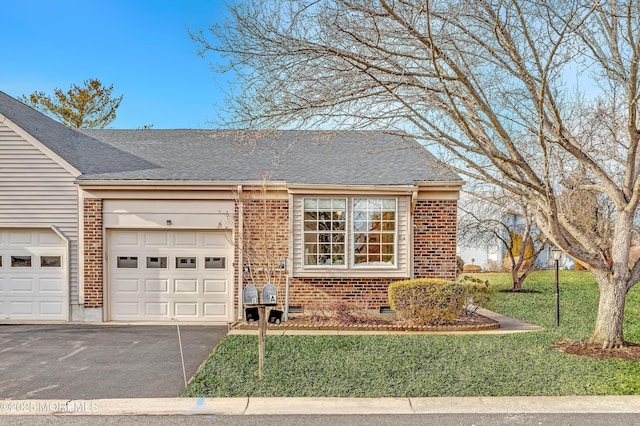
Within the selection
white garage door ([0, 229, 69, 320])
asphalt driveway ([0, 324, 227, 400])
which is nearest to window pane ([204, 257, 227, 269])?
asphalt driveway ([0, 324, 227, 400])

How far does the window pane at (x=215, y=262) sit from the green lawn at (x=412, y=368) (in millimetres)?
2469

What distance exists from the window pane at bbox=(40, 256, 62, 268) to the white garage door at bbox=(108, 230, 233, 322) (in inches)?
47.5

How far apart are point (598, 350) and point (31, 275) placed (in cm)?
1195

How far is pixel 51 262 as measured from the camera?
35.2ft

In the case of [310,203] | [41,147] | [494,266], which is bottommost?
[494,266]

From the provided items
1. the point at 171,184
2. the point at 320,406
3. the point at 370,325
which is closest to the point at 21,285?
the point at 171,184

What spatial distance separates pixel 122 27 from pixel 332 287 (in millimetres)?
9004

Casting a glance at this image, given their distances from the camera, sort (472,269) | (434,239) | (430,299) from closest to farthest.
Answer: (430,299) → (434,239) → (472,269)

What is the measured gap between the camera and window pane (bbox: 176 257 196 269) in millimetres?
10803

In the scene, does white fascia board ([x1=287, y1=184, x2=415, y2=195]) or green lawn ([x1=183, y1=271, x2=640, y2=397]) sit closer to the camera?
green lawn ([x1=183, y1=271, x2=640, y2=397])

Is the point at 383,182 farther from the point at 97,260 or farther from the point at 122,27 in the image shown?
the point at 122,27

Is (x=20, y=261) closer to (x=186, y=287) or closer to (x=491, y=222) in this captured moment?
(x=186, y=287)

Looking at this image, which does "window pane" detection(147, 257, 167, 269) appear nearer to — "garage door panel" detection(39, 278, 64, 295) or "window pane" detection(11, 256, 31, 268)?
"garage door panel" detection(39, 278, 64, 295)

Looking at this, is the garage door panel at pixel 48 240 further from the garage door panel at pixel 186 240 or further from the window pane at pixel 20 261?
the garage door panel at pixel 186 240
